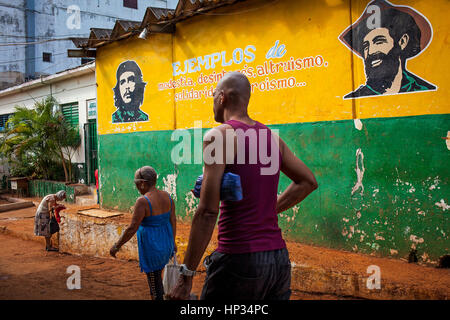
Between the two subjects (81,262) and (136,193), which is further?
(136,193)

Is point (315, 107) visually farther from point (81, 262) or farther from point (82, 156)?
point (82, 156)

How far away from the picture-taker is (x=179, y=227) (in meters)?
7.06

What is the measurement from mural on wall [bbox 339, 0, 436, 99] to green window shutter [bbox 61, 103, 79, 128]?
1084cm

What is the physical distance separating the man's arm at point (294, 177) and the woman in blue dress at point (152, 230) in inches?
73.6

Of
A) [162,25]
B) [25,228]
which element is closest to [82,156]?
[25,228]

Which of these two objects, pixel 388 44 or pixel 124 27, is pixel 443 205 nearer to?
pixel 388 44

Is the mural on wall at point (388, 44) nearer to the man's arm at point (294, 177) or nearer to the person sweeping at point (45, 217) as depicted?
the man's arm at point (294, 177)

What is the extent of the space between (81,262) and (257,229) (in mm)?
6247

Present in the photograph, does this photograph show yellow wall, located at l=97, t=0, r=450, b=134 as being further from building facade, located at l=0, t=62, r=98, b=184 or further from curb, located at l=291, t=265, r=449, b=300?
building facade, located at l=0, t=62, r=98, b=184

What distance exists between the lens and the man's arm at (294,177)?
7.80 ft

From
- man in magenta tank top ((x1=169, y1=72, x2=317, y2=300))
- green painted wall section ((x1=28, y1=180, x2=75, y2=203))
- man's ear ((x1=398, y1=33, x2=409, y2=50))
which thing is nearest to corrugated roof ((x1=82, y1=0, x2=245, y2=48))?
man's ear ((x1=398, y1=33, x2=409, y2=50))

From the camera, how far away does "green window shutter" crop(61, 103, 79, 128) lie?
550 inches

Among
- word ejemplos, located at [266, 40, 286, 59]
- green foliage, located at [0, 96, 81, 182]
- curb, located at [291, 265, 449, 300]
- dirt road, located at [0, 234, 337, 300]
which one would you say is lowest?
dirt road, located at [0, 234, 337, 300]
